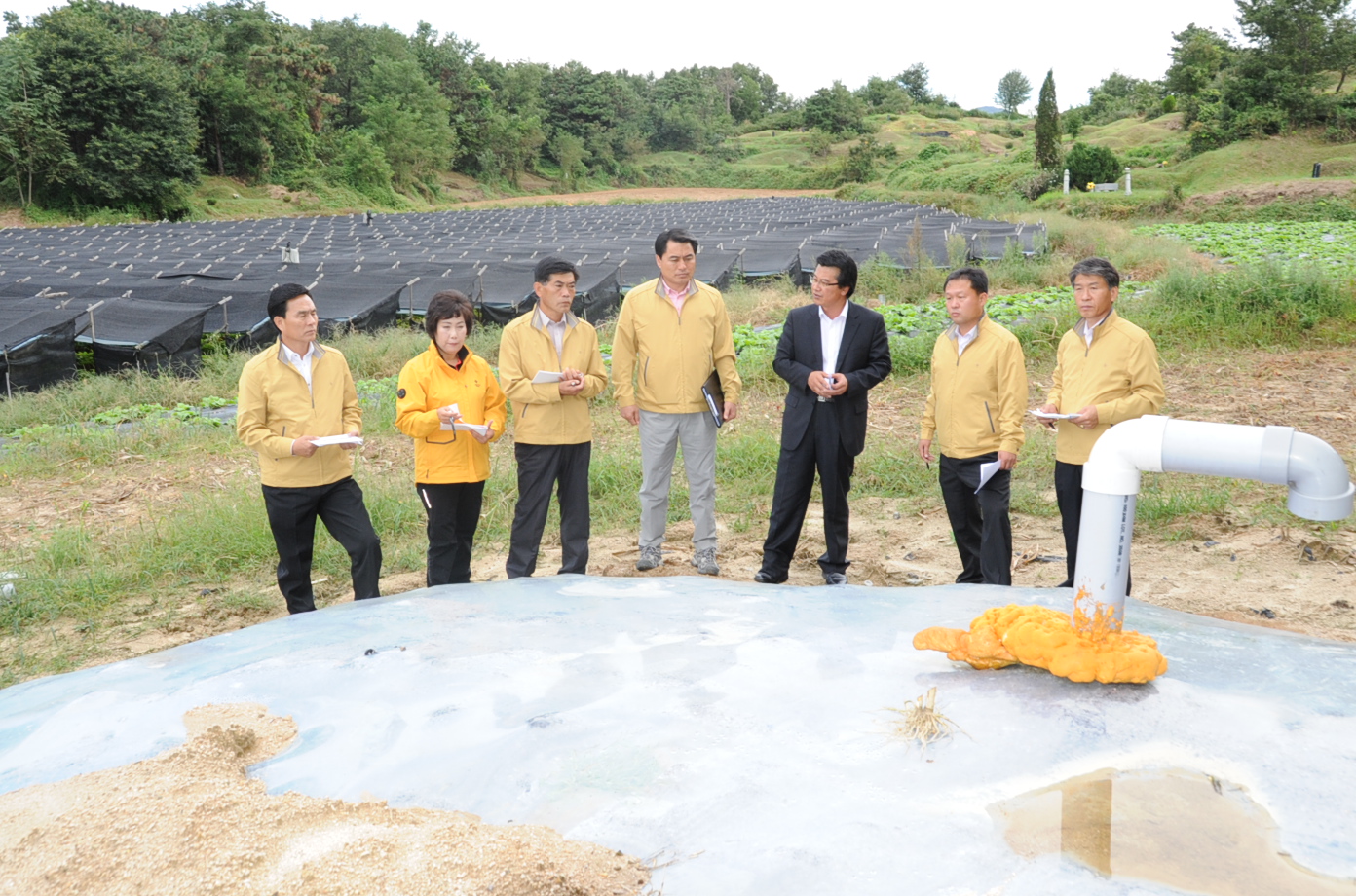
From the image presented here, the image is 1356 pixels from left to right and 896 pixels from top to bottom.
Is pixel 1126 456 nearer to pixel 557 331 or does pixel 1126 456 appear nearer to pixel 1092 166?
pixel 557 331

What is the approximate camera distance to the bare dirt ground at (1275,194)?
80.6 ft

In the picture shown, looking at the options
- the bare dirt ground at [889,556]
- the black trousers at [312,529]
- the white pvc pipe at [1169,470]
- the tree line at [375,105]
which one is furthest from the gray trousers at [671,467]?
the tree line at [375,105]

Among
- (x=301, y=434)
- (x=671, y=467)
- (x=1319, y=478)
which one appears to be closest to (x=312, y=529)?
(x=301, y=434)

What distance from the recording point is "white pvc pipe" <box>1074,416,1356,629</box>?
1891mm

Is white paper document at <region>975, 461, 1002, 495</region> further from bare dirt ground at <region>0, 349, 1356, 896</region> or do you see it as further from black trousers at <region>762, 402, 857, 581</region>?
bare dirt ground at <region>0, 349, 1356, 896</region>

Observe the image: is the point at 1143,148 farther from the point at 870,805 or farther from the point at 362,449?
the point at 870,805

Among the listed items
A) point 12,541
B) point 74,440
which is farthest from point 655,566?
point 74,440

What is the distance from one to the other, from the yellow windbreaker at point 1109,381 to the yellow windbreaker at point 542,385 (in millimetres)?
2046

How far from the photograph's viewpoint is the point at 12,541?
550cm

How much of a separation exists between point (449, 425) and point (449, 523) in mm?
476

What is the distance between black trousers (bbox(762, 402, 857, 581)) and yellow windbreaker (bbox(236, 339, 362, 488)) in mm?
1976

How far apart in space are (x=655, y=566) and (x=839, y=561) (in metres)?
0.92

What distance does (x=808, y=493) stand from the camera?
4.72 m

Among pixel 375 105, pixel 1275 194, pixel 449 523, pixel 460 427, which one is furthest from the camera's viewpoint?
pixel 375 105
